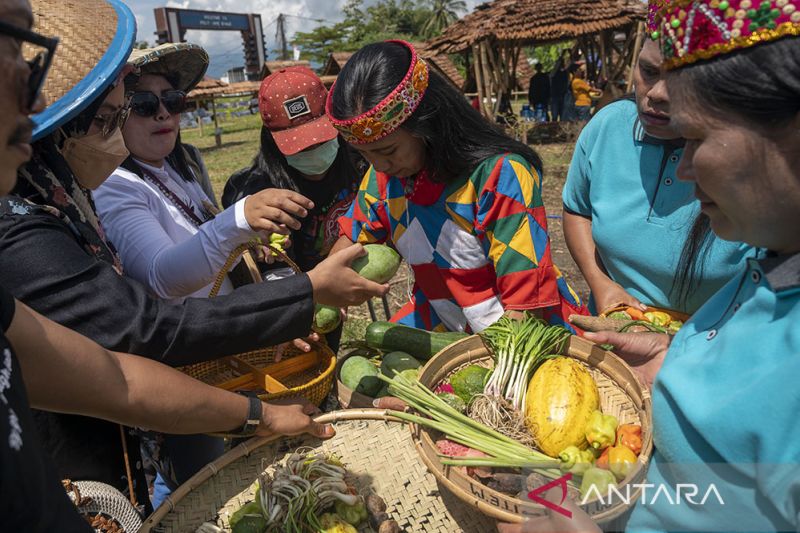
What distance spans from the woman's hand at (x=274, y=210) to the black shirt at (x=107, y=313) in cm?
40

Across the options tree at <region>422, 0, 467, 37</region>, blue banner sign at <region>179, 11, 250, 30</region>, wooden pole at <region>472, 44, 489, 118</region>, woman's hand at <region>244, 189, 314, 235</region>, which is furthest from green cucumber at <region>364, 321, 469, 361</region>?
tree at <region>422, 0, 467, 37</region>

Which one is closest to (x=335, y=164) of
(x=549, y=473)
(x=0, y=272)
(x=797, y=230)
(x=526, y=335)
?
(x=526, y=335)

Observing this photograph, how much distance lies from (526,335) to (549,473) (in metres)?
0.63

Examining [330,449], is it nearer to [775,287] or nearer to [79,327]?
[79,327]

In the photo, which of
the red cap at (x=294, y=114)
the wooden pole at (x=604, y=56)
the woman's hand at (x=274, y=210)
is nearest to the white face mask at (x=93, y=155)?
the woman's hand at (x=274, y=210)

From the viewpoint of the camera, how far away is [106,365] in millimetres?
1580

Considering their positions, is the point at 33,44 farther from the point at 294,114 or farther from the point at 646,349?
the point at 294,114

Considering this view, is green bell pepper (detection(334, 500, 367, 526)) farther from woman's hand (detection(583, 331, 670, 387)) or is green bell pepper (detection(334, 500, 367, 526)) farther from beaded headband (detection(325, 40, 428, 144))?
beaded headband (detection(325, 40, 428, 144))

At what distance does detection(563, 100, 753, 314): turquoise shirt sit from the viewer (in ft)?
7.48

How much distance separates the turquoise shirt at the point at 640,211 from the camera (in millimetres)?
2279

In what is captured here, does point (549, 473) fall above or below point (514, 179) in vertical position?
below

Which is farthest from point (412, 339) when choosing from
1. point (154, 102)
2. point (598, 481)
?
point (154, 102)

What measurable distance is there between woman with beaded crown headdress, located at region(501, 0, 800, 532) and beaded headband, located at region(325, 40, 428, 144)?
4.05 feet

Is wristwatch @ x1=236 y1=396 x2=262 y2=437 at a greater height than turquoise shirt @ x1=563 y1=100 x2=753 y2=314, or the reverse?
turquoise shirt @ x1=563 y1=100 x2=753 y2=314
